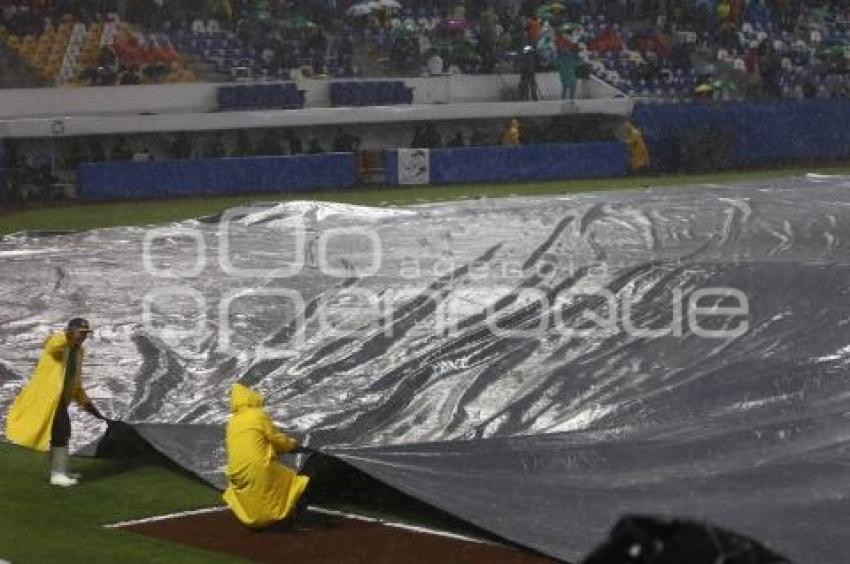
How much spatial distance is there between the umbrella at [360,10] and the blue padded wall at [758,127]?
7.85 meters

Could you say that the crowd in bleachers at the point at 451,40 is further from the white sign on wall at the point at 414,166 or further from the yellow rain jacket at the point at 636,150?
the white sign on wall at the point at 414,166

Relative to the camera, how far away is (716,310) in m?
14.9

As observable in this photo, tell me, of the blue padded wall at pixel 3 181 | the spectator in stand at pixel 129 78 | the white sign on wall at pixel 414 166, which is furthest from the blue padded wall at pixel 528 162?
the blue padded wall at pixel 3 181

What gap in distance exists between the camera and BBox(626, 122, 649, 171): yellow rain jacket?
37344mm

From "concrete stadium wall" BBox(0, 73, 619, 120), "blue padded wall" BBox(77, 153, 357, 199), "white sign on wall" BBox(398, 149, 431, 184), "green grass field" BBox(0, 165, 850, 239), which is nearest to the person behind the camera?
"green grass field" BBox(0, 165, 850, 239)

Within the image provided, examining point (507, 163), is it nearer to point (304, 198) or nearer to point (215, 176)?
point (304, 198)

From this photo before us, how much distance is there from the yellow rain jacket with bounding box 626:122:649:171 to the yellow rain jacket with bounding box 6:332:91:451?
26514mm

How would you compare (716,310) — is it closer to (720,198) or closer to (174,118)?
(720,198)

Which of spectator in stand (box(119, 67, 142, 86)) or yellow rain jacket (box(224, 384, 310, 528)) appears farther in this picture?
spectator in stand (box(119, 67, 142, 86))

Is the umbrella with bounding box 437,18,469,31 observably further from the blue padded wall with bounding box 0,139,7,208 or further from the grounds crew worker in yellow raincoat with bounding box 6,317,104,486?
the grounds crew worker in yellow raincoat with bounding box 6,317,104,486

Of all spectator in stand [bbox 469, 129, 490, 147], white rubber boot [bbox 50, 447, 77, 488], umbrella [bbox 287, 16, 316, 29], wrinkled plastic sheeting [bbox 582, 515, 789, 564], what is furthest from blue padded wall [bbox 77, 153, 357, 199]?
wrinkled plastic sheeting [bbox 582, 515, 789, 564]

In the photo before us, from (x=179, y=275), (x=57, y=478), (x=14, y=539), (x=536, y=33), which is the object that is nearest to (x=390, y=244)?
(x=179, y=275)

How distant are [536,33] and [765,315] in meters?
28.0

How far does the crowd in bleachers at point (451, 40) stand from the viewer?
36.7 meters
